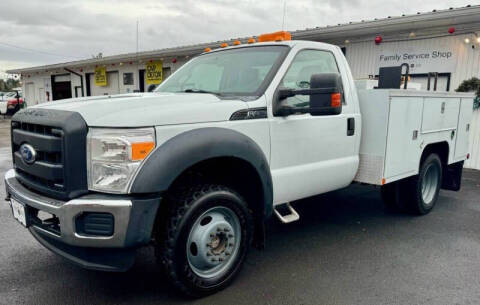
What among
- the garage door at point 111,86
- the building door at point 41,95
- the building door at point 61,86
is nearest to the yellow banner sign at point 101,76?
the garage door at point 111,86

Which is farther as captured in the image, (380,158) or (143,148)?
(380,158)

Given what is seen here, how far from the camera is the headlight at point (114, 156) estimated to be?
2455 millimetres

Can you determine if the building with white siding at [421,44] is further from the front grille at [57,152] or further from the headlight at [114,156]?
the front grille at [57,152]

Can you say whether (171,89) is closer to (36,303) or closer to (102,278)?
(102,278)

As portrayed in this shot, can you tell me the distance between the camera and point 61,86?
81.0 ft

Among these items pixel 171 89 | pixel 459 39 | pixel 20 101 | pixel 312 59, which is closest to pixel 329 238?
pixel 312 59

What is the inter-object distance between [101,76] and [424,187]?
722 inches

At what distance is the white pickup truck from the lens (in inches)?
97.3

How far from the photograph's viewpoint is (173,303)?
2938 mm

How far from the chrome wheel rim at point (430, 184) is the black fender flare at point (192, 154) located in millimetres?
3143

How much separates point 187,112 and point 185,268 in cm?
115

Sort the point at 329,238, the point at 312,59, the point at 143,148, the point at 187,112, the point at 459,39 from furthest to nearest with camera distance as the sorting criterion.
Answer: the point at 459,39 < the point at 329,238 < the point at 312,59 < the point at 187,112 < the point at 143,148

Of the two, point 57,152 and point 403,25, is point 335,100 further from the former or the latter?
point 403,25

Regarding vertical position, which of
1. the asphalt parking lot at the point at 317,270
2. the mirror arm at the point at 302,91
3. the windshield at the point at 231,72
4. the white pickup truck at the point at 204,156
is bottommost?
the asphalt parking lot at the point at 317,270
